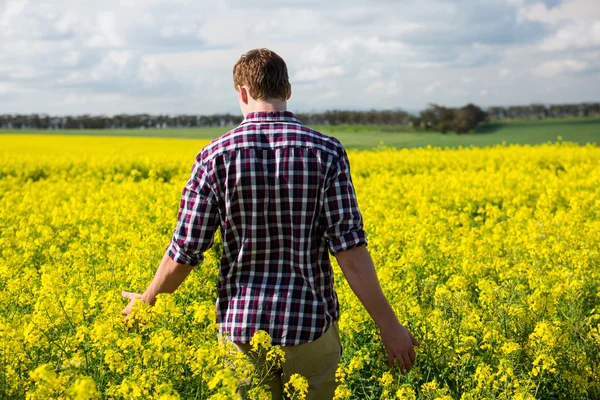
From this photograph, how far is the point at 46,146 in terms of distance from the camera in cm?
2492

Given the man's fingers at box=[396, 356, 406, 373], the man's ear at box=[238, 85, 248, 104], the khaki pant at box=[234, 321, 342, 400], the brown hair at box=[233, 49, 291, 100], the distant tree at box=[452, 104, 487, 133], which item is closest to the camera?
the brown hair at box=[233, 49, 291, 100]

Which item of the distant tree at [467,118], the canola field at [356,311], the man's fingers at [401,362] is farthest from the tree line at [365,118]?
the man's fingers at [401,362]

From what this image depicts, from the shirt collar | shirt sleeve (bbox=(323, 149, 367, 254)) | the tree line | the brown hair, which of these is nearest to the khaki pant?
shirt sleeve (bbox=(323, 149, 367, 254))

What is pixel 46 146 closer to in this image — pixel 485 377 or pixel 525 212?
pixel 525 212

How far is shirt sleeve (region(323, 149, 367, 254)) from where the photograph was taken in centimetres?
255

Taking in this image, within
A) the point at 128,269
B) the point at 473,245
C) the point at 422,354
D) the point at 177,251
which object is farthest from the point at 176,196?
the point at 177,251

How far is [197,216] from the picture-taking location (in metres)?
2.58

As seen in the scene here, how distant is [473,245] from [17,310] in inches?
153

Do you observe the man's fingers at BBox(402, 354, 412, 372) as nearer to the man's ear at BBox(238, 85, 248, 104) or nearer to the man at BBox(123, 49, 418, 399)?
the man at BBox(123, 49, 418, 399)

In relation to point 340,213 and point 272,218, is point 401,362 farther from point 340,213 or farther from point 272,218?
point 272,218

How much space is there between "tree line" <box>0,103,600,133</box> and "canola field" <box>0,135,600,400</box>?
25351 millimetres

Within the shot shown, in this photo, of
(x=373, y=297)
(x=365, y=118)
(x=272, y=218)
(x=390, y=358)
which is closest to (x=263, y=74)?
(x=272, y=218)

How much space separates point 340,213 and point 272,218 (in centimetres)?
27

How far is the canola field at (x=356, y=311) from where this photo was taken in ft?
9.01
